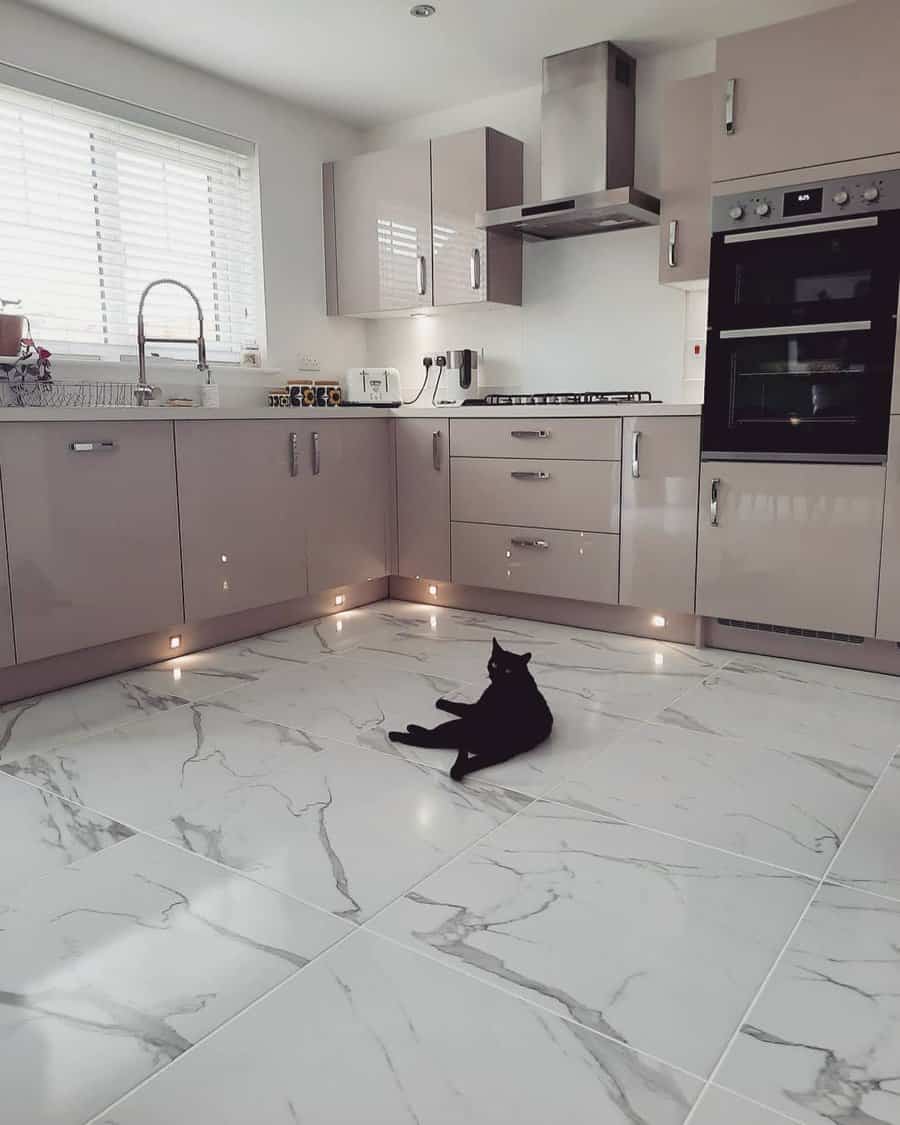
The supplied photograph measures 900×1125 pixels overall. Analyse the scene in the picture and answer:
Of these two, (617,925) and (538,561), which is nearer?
(617,925)

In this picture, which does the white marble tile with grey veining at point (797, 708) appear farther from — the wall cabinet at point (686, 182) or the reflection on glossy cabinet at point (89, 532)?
the reflection on glossy cabinet at point (89, 532)

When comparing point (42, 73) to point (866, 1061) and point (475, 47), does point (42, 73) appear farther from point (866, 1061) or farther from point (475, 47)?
point (866, 1061)

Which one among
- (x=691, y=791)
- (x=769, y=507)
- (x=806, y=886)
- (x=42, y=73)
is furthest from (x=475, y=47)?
(x=806, y=886)

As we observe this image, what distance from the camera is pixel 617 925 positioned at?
1.53m

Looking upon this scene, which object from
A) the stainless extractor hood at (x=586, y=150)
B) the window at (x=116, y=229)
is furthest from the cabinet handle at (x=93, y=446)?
the stainless extractor hood at (x=586, y=150)

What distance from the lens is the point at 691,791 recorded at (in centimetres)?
208

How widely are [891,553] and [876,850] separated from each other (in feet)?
4.47

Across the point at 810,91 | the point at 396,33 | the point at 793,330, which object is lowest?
Answer: the point at 793,330

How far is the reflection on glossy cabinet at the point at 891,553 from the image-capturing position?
2.84 m

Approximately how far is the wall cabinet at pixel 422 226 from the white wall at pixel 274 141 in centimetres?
14

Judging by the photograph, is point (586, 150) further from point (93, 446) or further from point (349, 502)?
point (93, 446)

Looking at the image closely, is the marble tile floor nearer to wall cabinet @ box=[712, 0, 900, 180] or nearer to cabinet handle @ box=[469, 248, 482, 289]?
wall cabinet @ box=[712, 0, 900, 180]

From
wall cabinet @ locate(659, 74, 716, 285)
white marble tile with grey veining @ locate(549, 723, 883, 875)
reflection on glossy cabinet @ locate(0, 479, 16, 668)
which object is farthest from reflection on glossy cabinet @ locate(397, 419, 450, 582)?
reflection on glossy cabinet @ locate(0, 479, 16, 668)

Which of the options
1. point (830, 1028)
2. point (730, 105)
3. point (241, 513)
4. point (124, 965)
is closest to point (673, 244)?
point (730, 105)
